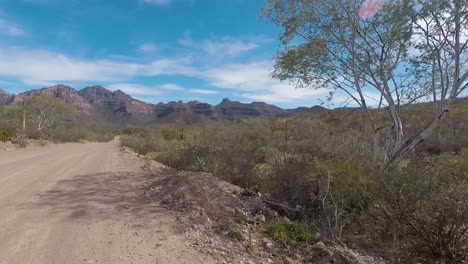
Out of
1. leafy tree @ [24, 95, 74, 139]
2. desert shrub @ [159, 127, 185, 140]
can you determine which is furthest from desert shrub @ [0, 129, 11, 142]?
leafy tree @ [24, 95, 74, 139]

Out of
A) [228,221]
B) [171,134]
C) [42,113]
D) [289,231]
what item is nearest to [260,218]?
[228,221]

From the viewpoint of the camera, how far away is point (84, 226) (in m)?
6.40

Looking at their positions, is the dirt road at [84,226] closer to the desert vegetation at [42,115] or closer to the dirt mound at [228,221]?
the dirt mound at [228,221]

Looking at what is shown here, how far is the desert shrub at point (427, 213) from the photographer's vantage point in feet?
17.6

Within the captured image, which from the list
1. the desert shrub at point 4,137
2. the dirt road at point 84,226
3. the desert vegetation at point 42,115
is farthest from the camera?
the desert vegetation at point 42,115

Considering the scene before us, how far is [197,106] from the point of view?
573ft

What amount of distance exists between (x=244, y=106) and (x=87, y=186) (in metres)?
137

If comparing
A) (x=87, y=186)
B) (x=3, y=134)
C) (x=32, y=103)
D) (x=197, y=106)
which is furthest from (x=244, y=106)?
(x=87, y=186)

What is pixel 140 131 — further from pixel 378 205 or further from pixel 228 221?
pixel 378 205

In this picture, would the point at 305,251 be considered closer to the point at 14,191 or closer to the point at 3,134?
the point at 14,191

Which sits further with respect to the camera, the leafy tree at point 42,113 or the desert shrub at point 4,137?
the leafy tree at point 42,113

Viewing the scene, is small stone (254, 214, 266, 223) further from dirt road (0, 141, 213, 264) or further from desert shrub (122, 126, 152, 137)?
desert shrub (122, 126, 152, 137)

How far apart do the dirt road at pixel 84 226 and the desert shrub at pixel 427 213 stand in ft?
10.5

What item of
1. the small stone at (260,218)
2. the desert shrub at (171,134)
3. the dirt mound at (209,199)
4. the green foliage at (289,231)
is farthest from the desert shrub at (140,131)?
the green foliage at (289,231)
